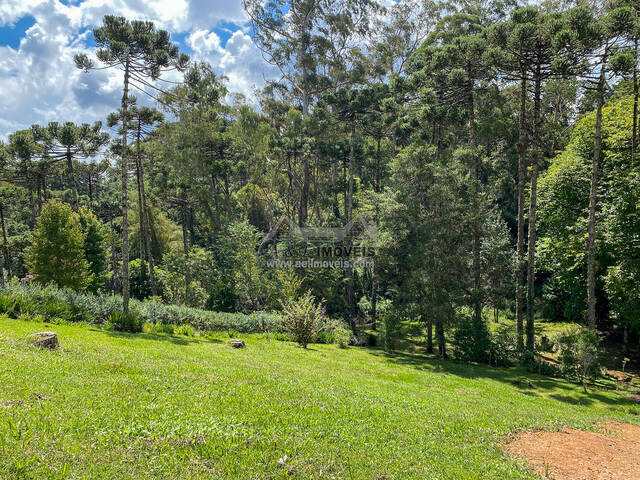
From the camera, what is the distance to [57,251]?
68.4 feet

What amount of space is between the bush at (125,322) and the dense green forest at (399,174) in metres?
Answer: 1.33

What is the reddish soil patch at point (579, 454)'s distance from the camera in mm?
5082

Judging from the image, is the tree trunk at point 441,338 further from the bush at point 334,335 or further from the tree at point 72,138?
the tree at point 72,138

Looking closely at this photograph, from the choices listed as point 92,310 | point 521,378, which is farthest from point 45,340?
point 521,378

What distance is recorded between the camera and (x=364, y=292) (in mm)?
31875

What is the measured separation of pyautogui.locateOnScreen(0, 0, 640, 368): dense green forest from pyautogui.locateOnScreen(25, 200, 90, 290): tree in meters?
0.09

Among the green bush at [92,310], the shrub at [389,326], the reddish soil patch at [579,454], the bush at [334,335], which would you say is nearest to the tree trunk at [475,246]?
the shrub at [389,326]

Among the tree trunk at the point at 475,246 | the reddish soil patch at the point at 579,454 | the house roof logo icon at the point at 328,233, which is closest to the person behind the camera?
the reddish soil patch at the point at 579,454

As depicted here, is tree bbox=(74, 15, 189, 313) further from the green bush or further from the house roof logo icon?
the house roof logo icon

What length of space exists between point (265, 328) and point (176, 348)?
9164 millimetres

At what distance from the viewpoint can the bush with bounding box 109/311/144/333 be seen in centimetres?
1345

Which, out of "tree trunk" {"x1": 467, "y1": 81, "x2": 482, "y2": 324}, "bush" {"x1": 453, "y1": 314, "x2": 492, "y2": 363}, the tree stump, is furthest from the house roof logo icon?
the tree stump

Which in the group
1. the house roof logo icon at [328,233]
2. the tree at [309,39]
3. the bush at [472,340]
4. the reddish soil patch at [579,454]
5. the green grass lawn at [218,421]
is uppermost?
the tree at [309,39]

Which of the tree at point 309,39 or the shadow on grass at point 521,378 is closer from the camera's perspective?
the shadow on grass at point 521,378
